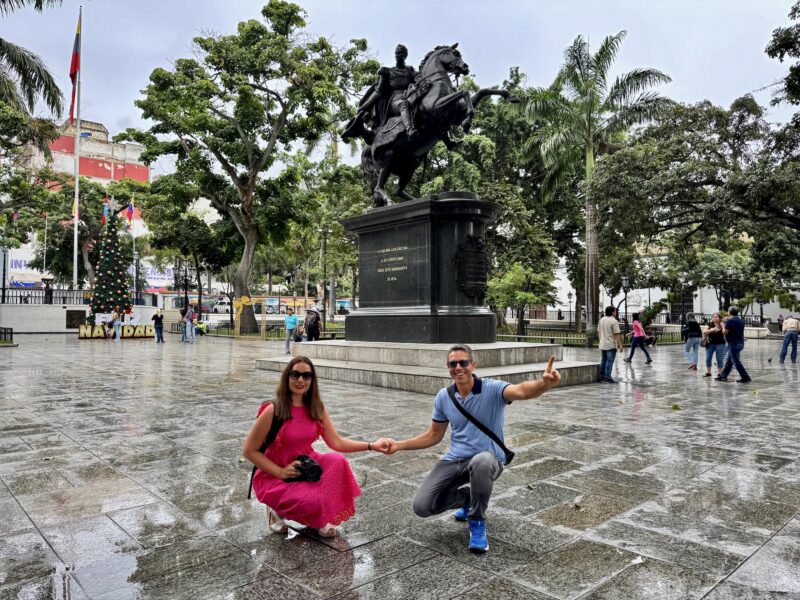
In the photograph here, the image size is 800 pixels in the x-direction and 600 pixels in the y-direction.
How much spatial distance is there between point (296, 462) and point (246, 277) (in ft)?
93.8

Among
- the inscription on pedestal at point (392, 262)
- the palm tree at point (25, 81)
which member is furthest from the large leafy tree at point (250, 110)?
the inscription on pedestal at point (392, 262)

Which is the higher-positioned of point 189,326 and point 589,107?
point 589,107

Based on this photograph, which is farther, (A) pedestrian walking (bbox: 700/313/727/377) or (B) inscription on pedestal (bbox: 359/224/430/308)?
(A) pedestrian walking (bbox: 700/313/727/377)

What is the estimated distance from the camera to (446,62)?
37.8 feet

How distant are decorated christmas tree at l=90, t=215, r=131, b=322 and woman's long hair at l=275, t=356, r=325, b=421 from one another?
104ft

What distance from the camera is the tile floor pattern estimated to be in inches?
111

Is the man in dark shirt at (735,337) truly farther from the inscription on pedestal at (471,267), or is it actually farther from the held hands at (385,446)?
the held hands at (385,446)

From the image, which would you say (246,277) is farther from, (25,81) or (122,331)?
(25,81)

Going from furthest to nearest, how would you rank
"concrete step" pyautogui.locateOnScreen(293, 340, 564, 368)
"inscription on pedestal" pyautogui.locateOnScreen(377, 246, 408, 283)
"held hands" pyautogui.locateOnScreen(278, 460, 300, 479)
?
"inscription on pedestal" pyautogui.locateOnScreen(377, 246, 408, 283), "concrete step" pyautogui.locateOnScreen(293, 340, 564, 368), "held hands" pyautogui.locateOnScreen(278, 460, 300, 479)

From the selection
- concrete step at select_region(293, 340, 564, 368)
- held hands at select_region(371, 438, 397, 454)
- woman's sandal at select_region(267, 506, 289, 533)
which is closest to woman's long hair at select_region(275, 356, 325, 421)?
held hands at select_region(371, 438, 397, 454)

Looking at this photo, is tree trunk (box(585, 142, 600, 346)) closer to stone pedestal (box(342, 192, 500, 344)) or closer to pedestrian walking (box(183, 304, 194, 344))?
stone pedestal (box(342, 192, 500, 344))

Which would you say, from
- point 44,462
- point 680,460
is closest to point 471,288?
point 680,460

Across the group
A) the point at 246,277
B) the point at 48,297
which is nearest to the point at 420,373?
the point at 246,277

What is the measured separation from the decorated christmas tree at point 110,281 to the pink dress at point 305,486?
3165 centimetres
